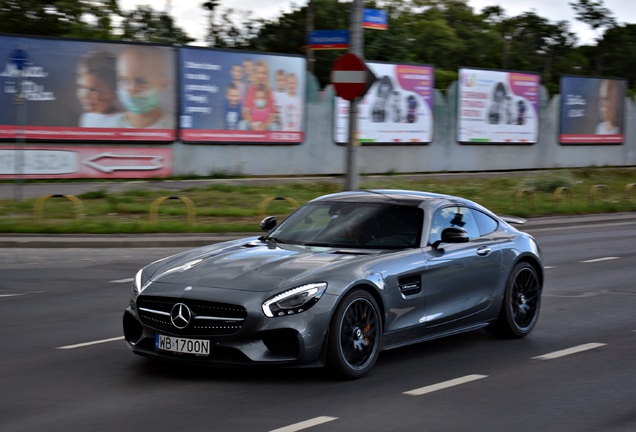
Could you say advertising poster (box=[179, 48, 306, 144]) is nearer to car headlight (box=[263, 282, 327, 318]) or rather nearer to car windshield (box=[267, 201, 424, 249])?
car windshield (box=[267, 201, 424, 249])

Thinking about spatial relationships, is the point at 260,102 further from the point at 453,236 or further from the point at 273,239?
the point at 453,236

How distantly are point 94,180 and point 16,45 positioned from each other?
440cm

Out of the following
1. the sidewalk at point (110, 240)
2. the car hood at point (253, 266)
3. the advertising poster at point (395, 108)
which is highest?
the advertising poster at point (395, 108)

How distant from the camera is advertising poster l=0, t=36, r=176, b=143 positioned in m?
29.8

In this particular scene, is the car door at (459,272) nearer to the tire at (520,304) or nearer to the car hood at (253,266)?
the tire at (520,304)

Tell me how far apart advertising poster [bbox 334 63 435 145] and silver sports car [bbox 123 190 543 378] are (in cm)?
2810

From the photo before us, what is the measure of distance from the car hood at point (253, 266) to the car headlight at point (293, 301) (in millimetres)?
69

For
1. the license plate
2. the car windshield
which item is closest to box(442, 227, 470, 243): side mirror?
the car windshield

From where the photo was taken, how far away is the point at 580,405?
7.11 meters

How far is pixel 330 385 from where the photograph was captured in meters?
7.52

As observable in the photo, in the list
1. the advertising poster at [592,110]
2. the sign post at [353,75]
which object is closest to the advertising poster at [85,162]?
the sign post at [353,75]

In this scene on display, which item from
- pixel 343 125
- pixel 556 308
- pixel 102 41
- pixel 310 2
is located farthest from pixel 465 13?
pixel 556 308

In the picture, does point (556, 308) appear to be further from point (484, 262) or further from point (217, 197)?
point (217, 197)

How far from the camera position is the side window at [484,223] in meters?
Answer: 9.59
